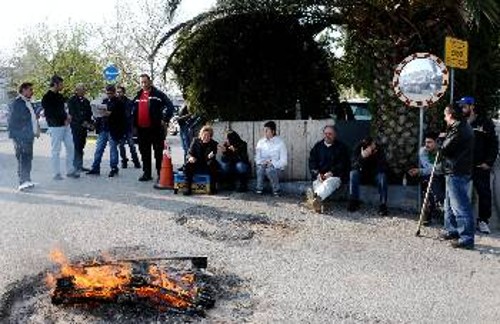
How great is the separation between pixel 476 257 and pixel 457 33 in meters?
4.26

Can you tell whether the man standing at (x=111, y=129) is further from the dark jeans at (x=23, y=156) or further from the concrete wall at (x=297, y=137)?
the concrete wall at (x=297, y=137)

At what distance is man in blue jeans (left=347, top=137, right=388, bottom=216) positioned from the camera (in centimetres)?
911

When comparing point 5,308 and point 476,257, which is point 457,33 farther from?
point 5,308

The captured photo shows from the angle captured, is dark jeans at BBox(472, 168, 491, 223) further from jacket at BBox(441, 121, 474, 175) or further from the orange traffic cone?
the orange traffic cone

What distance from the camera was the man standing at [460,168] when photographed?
727 cm

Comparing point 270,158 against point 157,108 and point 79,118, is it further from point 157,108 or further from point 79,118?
point 79,118

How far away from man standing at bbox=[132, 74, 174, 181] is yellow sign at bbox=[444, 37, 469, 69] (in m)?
5.13

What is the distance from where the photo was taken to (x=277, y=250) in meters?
7.08

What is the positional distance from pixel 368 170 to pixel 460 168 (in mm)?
2301

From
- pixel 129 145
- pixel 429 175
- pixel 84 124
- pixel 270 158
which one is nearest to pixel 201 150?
pixel 270 158

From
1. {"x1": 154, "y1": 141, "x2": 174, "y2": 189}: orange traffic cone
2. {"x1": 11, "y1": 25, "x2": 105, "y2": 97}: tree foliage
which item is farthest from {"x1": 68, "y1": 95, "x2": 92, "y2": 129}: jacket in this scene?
{"x1": 11, "y1": 25, "x2": 105, "y2": 97}: tree foliage

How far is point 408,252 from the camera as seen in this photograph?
703cm

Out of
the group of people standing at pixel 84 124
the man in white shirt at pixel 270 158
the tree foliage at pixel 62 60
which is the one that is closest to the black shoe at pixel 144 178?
the group of people standing at pixel 84 124

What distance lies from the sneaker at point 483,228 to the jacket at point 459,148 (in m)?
1.11
